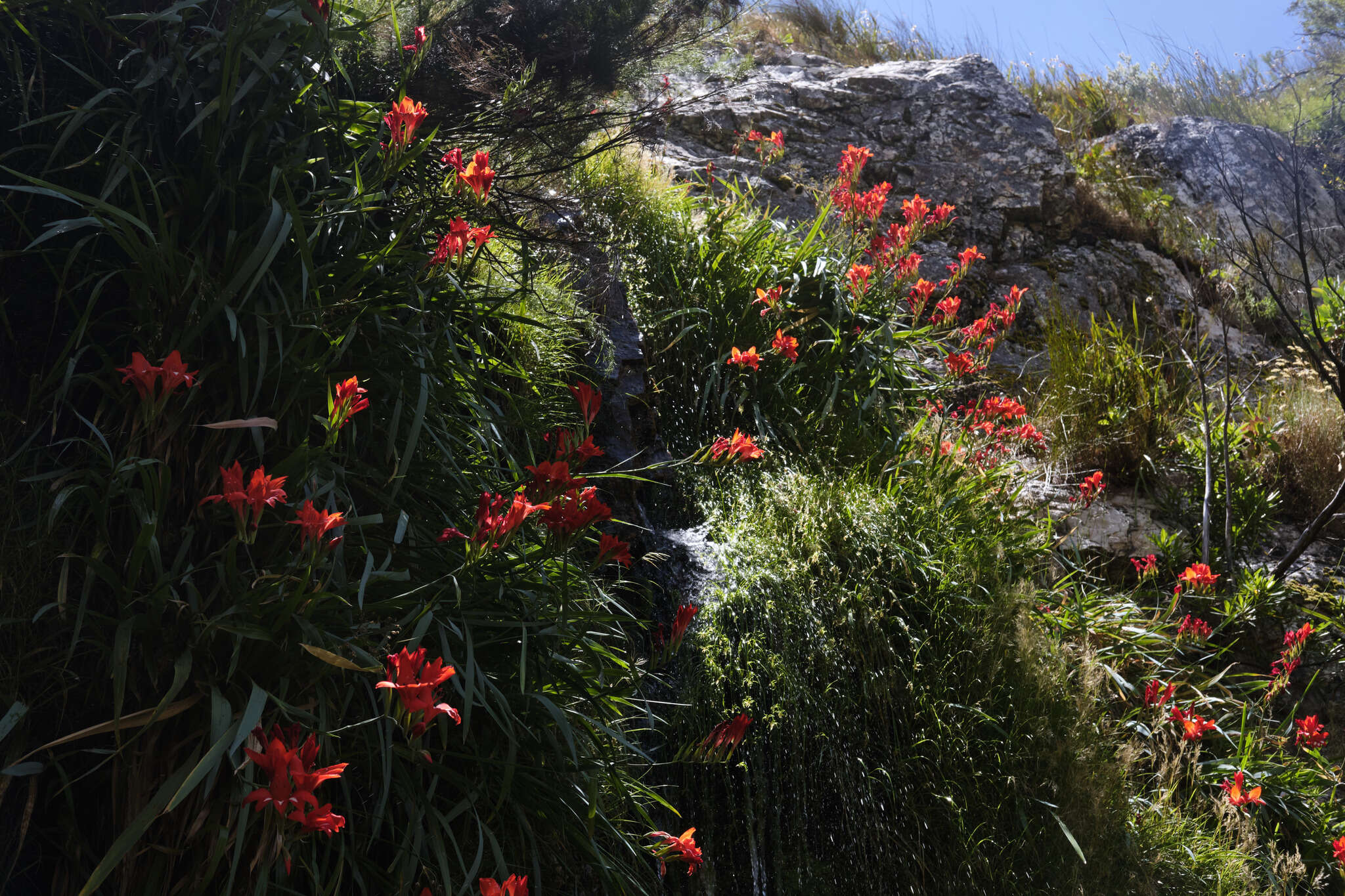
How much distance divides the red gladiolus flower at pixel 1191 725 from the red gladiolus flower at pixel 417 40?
9.75 ft

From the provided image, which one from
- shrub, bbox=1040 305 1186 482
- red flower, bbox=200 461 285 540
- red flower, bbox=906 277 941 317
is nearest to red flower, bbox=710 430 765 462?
red flower, bbox=200 461 285 540

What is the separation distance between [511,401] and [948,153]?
4635 mm

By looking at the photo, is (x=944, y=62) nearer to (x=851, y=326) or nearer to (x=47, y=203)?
(x=851, y=326)

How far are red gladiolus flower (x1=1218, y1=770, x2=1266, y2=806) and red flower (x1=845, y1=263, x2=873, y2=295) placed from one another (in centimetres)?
203

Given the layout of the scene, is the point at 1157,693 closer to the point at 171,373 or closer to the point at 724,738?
the point at 724,738

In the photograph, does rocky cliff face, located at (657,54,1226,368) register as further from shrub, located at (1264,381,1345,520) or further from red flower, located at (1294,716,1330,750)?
red flower, located at (1294,716,1330,750)

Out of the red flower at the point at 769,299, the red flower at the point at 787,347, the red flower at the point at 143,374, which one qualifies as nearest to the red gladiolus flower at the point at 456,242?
the red flower at the point at 143,374

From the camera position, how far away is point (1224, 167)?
5395 millimetres

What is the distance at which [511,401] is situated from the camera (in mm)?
1804

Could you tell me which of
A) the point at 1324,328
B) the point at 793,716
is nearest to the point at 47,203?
the point at 793,716

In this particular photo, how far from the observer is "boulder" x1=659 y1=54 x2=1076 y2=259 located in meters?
5.09

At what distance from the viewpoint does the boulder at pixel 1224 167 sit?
5.53 meters

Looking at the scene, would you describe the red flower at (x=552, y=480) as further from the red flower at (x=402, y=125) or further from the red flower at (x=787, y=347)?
the red flower at (x=787, y=347)

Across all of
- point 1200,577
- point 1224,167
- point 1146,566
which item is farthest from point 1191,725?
point 1224,167
